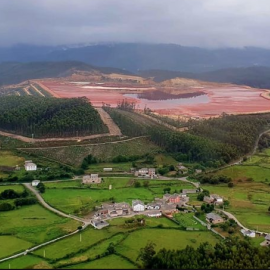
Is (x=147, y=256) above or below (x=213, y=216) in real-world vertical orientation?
above

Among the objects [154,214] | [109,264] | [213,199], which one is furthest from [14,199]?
[213,199]

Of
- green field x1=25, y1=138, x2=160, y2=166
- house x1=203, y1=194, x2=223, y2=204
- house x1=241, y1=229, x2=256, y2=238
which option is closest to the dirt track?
green field x1=25, y1=138, x2=160, y2=166

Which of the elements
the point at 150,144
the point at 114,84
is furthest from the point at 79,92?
the point at 150,144

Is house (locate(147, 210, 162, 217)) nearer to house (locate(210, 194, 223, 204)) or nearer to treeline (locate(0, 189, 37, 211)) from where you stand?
house (locate(210, 194, 223, 204))

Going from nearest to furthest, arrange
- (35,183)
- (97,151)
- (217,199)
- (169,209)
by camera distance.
Answer: 1. (169,209)
2. (217,199)
3. (35,183)
4. (97,151)

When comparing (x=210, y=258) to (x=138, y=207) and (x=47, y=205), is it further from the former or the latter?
(x=47, y=205)

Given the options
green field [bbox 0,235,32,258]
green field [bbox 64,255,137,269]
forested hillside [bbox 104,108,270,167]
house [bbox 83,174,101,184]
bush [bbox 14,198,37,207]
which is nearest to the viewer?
green field [bbox 64,255,137,269]

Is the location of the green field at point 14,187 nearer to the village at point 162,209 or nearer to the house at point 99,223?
the village at point 162,209
